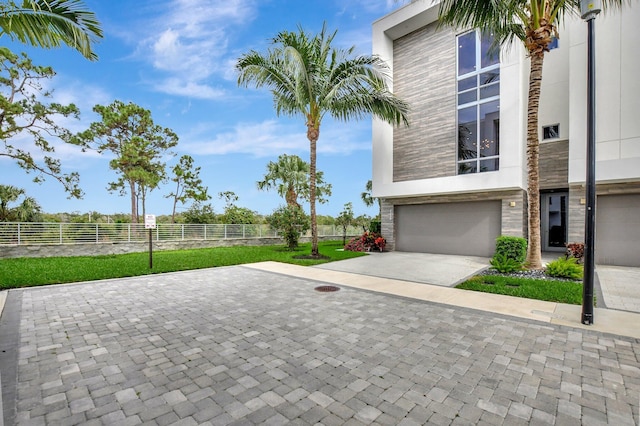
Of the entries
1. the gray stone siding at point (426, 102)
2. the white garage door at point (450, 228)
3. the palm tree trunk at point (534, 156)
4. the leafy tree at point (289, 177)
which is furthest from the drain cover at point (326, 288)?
the leafy tree at point (289, 177)

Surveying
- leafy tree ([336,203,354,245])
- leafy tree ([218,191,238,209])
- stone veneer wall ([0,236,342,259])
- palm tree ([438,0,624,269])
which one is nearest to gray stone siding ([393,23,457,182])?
palm tree ([438,0,624,269])

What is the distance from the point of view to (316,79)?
37.1 ft

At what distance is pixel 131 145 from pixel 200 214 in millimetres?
7090

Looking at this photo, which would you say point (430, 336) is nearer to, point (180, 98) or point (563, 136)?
point (563, 136)

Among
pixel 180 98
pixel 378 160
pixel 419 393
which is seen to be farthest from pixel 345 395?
pixel 180 98

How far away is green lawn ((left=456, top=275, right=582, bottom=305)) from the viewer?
5.69m

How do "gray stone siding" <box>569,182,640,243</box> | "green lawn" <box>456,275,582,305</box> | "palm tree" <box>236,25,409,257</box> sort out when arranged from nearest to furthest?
"green lawn" <box>456,275,582,305</box>, "gray stone siding" <box>569,182,640,243</box>, "palm tree" <box>236,25,409,257</box>

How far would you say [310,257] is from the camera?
12109 mm

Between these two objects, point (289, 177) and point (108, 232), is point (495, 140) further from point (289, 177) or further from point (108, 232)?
point (108, 232)

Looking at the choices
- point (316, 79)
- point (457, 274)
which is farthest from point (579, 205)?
point (316, 79)

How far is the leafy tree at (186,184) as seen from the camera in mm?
23922

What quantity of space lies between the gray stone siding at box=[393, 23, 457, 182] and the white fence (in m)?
10.9

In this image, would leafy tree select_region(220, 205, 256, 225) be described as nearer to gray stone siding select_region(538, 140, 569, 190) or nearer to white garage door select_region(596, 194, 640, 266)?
gray stone siding select_region(538, 140, 569, 190)

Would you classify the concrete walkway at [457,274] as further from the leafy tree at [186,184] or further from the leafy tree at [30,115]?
the leafy tree at [30,115]
